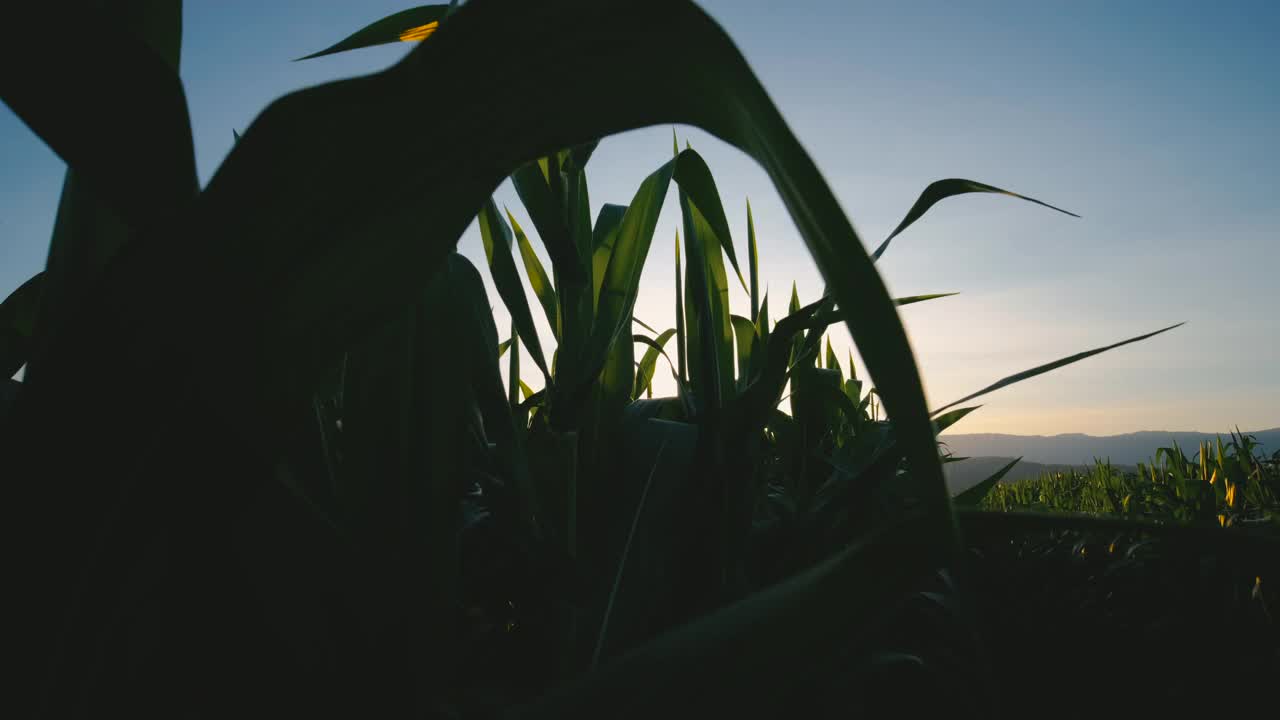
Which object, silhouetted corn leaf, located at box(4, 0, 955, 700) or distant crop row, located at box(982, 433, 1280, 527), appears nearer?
silhouetted corn leaf, located at box(4, 0, 955, 700)

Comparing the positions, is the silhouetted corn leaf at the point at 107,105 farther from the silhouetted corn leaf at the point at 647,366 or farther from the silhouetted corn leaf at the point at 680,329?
the silhouetted corn leaf at the point at 647,366

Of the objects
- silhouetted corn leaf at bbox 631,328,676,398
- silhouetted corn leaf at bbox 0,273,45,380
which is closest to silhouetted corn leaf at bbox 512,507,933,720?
silhouetted corn leaf at bbox 0,273,45,380

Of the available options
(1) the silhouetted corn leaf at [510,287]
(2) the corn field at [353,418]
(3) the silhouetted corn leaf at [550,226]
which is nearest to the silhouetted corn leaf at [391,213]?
(2) the corn field at [353,418]

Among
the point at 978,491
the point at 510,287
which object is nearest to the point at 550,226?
the point at 510,287

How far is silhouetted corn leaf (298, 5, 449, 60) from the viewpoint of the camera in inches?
14.5

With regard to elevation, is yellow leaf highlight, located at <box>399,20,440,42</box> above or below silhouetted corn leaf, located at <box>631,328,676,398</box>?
above

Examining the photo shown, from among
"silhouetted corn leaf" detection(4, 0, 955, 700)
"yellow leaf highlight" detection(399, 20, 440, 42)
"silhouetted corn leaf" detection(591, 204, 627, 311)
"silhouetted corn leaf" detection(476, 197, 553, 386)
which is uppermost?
"yellow leaf highlight" detection(399, 20, 440, 42)

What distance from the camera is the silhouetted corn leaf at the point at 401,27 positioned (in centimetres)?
37

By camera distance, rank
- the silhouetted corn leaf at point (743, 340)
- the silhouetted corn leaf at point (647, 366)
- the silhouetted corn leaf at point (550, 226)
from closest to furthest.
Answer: the silhouetted corn leaf at point (550, 226)
the silhouetted corn leaf at point (743, 340)
the silhouetted corn leaf at point (647, 366)

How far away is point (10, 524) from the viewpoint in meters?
0.14

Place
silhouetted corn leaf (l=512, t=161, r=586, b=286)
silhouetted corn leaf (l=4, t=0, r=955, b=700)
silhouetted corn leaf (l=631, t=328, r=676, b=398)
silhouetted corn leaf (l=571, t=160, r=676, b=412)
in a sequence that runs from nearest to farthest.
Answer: silhouetted corn leaf (l=4, t=0, r=955, b=700)
silhouetted corn leaf (l=512, t=161, r=586, b=286)
silhouetted corn leaf (l=571, t=160, r=676, b=412)
silhouetted corn leaf (l=631, t=328, r=676, b=398)

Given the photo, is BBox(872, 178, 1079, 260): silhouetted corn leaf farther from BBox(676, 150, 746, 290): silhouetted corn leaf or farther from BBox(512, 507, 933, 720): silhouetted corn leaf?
BBox(512, 507, 933, 720): silhouetted corn leaf

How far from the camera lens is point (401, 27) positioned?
370 millimetres

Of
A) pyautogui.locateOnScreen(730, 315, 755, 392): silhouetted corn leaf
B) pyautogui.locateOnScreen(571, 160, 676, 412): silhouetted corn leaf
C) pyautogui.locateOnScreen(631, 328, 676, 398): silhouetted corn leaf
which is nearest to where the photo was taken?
pyautogui.locateOnScreen(571, 160, 676, 412): silhouetted corn leaf
